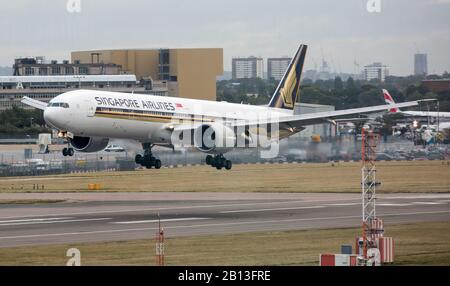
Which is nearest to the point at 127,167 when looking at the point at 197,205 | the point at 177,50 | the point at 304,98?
the point at 197,205

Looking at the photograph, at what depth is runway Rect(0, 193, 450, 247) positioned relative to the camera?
Result: 5184cm

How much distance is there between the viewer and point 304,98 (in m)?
158

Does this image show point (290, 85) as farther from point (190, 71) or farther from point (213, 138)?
point (190, 71)

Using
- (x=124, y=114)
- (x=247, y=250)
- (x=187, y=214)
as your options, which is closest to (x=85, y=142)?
(x=124, y=114)

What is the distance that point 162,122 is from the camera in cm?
8512

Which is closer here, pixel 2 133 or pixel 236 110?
pixel 236 110

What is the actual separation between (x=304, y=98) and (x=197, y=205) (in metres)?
89.8

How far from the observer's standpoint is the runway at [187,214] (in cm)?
5184

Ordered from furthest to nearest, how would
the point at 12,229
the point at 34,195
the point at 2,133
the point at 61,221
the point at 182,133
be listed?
the point at 2,133 → the point at 182,133 → the point at 34,195 → the point at 61,221 → the point at 12,229

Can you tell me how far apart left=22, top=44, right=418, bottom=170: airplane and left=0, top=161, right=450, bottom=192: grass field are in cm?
316

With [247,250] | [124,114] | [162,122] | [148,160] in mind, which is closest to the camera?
[247,250]

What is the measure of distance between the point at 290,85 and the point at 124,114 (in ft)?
92.4

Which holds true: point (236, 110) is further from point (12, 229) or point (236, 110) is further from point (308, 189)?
point (12, 229)

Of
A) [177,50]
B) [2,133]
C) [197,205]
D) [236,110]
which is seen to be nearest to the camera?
[197,205]
